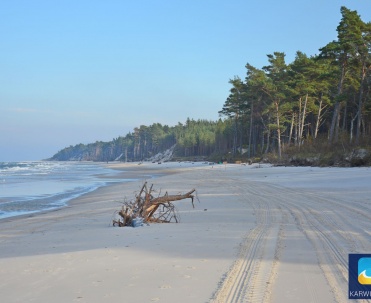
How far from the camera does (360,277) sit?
4.11 meters

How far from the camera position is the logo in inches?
147

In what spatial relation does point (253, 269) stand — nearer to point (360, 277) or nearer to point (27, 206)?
point (360, 277)

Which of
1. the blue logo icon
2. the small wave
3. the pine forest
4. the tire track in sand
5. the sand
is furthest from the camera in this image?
the pine forest

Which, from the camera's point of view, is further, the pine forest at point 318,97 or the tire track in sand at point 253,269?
the pine forest at point 318,97

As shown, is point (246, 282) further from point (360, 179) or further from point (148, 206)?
point (360, 179)

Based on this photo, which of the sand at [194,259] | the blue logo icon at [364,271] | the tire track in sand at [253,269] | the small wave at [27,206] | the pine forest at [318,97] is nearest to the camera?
the tire track in sand at [253,269]

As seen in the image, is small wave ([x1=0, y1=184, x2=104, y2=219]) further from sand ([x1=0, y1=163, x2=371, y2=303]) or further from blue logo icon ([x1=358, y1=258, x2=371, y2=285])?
blue logo icon ([x1=358, y1=258, x2=371, y2=285])

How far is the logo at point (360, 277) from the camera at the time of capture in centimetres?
373

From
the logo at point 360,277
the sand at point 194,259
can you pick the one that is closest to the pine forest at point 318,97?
the sand at point 194,259

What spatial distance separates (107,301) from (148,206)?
232 inches

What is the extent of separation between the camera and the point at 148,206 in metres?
9.48

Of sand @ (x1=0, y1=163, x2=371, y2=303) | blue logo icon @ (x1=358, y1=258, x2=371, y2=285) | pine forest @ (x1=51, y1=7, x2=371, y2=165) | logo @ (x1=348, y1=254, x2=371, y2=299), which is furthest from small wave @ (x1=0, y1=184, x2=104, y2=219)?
pine forest @ (x1=51, y1=7, x2=371, y2=165)

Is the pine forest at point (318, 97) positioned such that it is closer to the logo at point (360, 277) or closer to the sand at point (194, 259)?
the sand at point (194, 259)

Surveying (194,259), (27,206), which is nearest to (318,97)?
(27,206)
